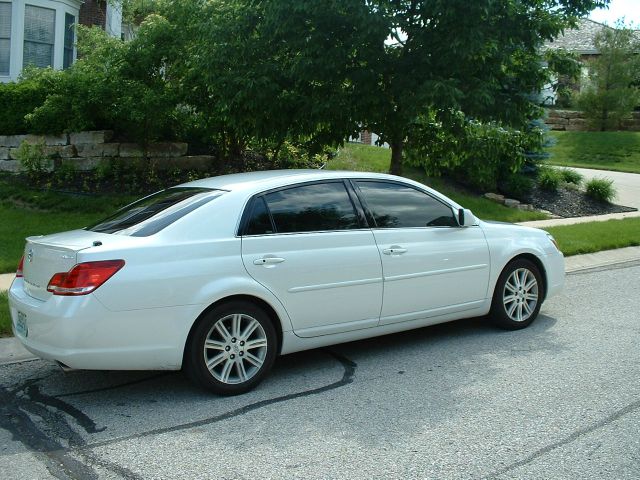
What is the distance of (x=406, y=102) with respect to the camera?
8.29 metres

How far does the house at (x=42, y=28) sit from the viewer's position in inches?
638

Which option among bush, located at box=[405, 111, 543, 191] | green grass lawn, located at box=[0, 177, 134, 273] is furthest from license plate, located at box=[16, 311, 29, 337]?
bush, located at box=[405, 111, 543, 191]

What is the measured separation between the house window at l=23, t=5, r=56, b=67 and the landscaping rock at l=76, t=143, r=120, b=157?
4.63 meters

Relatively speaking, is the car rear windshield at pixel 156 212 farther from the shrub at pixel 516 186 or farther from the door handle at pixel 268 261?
the shrub at pixel 516 186

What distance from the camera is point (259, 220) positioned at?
5.36 metres

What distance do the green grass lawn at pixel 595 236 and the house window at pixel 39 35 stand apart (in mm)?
12176

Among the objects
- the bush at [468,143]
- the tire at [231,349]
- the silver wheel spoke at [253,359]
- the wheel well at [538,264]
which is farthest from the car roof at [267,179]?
the bush at [468,143]

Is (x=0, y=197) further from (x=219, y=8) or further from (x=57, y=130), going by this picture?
(x=219, y=8)

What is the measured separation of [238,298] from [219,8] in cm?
623

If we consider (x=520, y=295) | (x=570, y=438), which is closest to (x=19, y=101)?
(x=520, y=295)

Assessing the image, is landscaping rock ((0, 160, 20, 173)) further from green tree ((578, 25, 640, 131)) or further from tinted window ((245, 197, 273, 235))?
green tree ((578, 25, 640, 131))

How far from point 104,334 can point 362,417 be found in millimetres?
1774

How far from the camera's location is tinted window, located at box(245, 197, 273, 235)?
530 cm

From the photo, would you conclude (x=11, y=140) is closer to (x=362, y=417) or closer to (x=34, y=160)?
(x=34, y=160)
